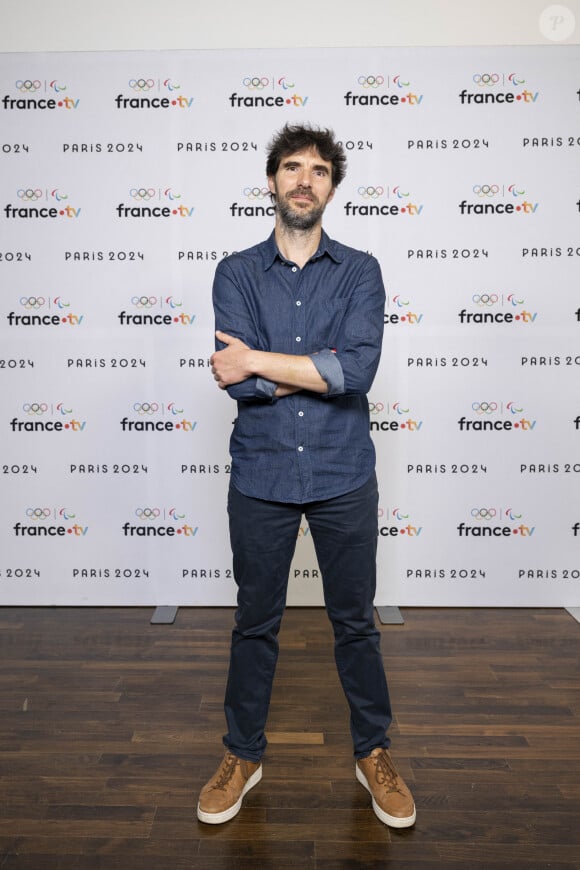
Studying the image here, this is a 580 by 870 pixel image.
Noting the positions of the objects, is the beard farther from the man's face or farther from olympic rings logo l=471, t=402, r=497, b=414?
olympic rings logo l=471, t=402, r=497, b=414

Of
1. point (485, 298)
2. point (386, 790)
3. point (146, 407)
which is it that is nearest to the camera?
point (386, 790)

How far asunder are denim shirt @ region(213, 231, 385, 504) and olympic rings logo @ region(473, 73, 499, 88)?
1707mm

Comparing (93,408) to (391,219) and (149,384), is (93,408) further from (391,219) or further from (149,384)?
(391,219)

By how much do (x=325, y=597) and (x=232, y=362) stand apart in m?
0.72

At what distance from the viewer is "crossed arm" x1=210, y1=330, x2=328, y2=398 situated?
1.85 meters

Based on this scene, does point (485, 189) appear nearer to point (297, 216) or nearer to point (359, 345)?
point (297, 216)

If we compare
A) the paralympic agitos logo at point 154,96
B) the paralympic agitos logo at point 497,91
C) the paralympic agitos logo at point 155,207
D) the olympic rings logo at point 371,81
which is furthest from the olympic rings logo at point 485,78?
the paralympic agitos logo at point 155,207

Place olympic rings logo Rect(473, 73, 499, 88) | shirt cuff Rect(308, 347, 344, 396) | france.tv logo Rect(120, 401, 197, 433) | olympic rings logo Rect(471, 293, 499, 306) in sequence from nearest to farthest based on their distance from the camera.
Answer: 1. shirt cuff Rect(308, 347, 344, 396)
2. olympic rings logo Rect(473, 73, 499, 88)
3. olympic rings logo Rect(471, 293, 499, 306)
4. france.tv logo Rect(120, 401, 197, 433)

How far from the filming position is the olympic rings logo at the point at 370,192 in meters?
3.24

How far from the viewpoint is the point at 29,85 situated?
322 centimetres

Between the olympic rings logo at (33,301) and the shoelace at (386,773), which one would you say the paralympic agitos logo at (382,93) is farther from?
the shoelace at (386,773)

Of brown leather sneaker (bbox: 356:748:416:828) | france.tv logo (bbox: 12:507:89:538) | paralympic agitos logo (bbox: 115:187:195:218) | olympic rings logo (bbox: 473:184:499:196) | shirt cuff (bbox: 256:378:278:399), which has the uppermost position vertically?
olympic rings logo (bbox: 473:184:499:196)

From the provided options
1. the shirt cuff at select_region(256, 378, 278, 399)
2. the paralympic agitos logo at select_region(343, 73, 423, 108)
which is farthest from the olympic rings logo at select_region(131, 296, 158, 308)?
the shirt cuff at select_region(256, 378, 278, 399)

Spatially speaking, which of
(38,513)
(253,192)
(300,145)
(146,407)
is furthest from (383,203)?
(38,513)
